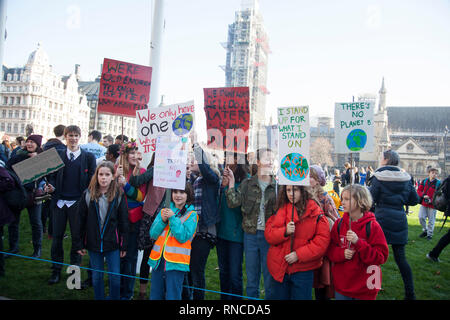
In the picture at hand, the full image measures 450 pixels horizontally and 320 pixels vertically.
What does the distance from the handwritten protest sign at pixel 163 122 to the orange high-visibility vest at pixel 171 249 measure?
3.07 feet

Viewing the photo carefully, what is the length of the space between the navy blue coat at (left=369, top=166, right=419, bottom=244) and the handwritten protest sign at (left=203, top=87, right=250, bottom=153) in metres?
2.03

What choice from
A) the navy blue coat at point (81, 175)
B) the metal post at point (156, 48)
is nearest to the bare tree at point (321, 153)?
the metal post at point (156, 48)

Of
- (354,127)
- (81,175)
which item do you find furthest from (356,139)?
(81,175)

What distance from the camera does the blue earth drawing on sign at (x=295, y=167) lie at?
3.25 metres

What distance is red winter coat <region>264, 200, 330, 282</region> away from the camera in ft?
10.2

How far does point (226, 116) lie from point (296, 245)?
1885 mm

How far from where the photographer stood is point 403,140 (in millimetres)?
74188

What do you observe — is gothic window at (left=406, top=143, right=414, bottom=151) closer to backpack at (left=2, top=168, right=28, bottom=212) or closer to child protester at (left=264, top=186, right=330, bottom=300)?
child protester at (left=264, top=186, right=330, bottom=300)

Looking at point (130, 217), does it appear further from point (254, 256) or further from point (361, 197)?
point (361, 197)

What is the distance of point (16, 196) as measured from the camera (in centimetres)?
427

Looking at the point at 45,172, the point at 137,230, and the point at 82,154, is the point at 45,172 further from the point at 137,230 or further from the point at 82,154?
the point at 137,230

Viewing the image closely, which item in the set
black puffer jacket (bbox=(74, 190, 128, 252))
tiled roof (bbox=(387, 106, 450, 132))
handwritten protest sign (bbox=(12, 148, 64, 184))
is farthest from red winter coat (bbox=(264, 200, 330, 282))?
tiled roof (bbox=(387, 106, 450, 132))

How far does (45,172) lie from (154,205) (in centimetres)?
159

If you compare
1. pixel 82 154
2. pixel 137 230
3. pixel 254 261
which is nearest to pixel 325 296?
pixel 254 261
